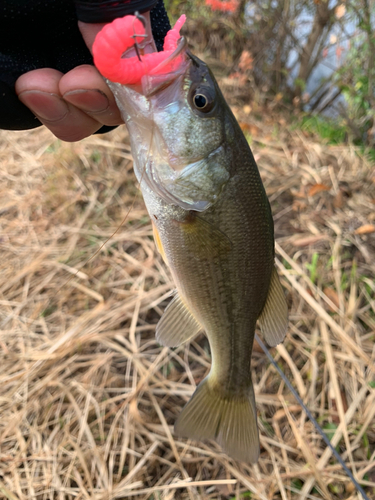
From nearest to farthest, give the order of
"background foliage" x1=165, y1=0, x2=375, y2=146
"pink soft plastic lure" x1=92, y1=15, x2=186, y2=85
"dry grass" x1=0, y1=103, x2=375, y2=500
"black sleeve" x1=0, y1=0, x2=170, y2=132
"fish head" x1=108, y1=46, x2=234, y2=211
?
"pink soft plastic lure" x1=92, y1=15, x2=186, y2=85, "black sleeve" x1=0, y1=0, x2=170, y2=132, "fish head" x1=108, y1=46, x2=234, y2=211, "dry grass" x1=0, y1=103, x2=375, y2=500, "background foliage" x1=165, y1=0, x2=375, y2=146

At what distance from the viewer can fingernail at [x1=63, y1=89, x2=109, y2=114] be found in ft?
3.50

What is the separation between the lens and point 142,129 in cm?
113

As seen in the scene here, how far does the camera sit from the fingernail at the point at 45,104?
108 centimetres

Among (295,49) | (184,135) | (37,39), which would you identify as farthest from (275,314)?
(295,49)

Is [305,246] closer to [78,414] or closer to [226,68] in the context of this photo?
[78,414]

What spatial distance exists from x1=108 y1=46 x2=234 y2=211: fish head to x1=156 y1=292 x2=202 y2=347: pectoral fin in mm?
450

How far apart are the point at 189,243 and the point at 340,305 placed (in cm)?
158

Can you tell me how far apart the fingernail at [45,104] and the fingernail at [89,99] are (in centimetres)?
4

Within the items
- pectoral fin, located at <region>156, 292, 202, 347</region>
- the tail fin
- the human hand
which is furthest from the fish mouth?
the tail fin

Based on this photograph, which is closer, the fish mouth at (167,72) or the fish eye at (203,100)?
the fish mouth at (167,72)

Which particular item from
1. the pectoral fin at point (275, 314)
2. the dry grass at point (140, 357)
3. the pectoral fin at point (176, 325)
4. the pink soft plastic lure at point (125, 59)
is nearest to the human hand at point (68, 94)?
the pink soft plastic lure at point (125, 59)

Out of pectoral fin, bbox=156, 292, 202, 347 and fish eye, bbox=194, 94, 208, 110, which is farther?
pectoral fin, bbox=156, 292, 202, 347

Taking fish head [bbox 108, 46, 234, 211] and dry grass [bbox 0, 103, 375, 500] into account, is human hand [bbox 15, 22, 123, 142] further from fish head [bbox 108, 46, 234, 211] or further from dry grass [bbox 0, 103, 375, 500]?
dry grass [bbox 0, 103, 375, 500]

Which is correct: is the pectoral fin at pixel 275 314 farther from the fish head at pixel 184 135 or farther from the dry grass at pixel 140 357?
the dry grass at pixel 140 357
